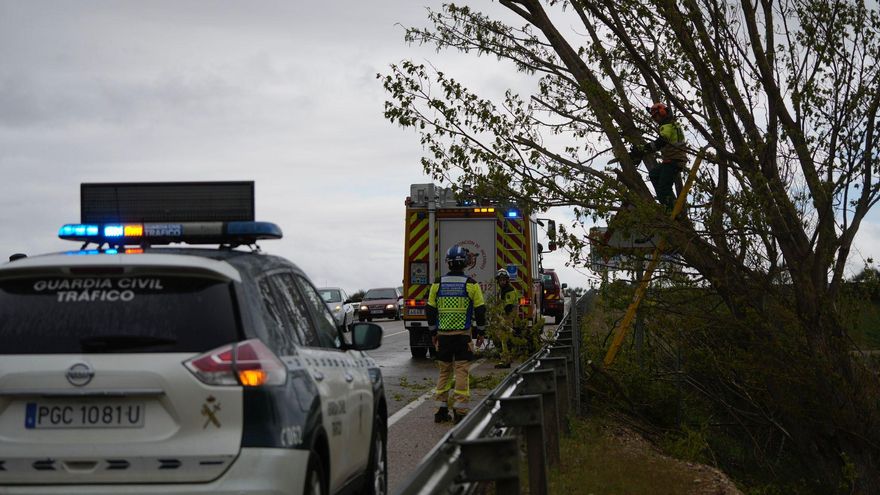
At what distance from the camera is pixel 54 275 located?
16.7ft

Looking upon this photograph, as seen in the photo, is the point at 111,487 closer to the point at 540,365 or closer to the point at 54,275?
the point at 54,275

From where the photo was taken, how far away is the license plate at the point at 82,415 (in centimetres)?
476

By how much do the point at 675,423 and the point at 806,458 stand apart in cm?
166

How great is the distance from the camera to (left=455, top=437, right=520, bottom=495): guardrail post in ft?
17.5

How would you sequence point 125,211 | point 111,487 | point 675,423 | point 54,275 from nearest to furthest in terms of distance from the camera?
point 111,487, point 54,275, point 125,211, point 675,423

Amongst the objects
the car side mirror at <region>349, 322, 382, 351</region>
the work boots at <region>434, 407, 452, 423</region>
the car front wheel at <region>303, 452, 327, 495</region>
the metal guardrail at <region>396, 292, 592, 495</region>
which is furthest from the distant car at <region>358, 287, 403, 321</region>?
the car front wheel at <region>303, 452, 327, 495</region>

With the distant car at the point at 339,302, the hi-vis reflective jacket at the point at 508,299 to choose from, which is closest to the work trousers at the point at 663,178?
the hi-vis reflective jacket at the point at 508,299

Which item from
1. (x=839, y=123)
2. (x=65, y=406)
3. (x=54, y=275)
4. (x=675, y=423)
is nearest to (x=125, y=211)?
(x=54, y=275)

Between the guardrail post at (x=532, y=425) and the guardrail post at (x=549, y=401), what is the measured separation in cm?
177

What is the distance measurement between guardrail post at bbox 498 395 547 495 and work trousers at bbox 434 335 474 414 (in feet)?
18.8

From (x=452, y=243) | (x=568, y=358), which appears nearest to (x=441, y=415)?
(x=568, y=358)

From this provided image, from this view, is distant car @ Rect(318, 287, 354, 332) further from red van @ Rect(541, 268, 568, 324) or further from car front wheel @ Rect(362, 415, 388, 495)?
car front wheel @ Rect(362, 415, 388, 495)

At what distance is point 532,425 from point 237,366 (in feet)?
9.12

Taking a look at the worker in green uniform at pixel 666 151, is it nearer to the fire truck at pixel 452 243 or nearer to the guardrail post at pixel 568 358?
the guardrail post at pixel 568 358
